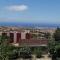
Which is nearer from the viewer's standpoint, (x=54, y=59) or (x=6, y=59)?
(x=6, y=59)

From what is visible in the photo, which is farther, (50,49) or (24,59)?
(50,49)

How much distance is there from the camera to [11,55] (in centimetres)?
651

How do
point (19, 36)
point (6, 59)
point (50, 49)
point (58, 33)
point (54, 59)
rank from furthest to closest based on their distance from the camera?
point (19, 36) → point (58, 33) → point (50, 49) → point (54, 59) → point (6, 59)

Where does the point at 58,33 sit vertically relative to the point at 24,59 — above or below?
above

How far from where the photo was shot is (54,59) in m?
6.75

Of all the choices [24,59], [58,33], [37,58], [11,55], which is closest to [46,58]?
[37,58]

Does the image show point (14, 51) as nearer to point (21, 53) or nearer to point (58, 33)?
point (21, 53)

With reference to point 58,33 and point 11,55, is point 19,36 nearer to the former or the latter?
point 58,33

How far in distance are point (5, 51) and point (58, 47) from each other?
1.75 m

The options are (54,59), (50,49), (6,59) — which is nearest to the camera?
(6,59)

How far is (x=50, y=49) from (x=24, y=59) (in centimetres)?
108

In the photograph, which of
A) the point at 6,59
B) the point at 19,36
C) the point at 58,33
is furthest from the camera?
the point at 19,36

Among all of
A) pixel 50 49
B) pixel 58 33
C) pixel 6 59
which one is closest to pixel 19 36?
pixel 58 33

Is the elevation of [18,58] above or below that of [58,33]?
below
